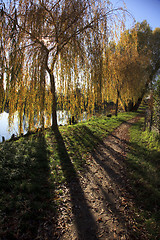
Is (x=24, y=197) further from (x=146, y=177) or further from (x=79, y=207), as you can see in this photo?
(x=146, y=177)

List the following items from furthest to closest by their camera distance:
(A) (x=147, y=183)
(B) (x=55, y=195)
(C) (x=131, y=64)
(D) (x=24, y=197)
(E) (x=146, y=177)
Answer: (C) (x=131, y=64) < (E) (x=146, y=177) < (A) (x=147, y=183) < (B) (x=55, y=195) < (D) (x=24, y=197)

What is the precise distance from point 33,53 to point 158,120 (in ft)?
18.8

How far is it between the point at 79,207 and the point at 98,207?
367mm

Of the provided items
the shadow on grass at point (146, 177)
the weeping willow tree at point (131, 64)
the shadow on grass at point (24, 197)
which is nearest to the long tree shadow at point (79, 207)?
the shadow on grass at point (24, 197)

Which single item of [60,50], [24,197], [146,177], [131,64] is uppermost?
[131,64]

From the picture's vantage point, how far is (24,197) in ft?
8.98

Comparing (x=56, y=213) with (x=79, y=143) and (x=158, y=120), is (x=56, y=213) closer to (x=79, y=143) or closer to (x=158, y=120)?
(x=79, y=143)

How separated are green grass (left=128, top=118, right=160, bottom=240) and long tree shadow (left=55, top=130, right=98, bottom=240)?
0.83 meters

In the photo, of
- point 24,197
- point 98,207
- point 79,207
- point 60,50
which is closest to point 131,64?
point 60,50

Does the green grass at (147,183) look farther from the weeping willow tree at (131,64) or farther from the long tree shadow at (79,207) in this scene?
the weeping willow tree at (131,64)

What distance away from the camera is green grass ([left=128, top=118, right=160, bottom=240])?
2.45m

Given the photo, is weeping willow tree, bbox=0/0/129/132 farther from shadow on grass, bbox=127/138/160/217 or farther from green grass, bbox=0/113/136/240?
shadow on grass, bbox=127/138/160/217

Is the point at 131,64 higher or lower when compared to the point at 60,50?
higher

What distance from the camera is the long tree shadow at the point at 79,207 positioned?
2238 mm
